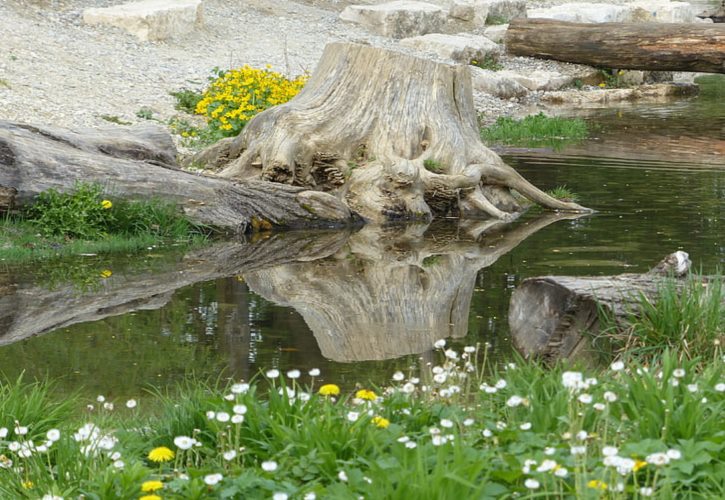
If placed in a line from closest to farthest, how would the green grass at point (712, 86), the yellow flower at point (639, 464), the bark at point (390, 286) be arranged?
the yellow flower at point (639, 464) < the bark at point (390, 286) < the green grass at point (712, 86)

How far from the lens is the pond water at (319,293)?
675 cm

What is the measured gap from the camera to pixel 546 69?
26.4 metres

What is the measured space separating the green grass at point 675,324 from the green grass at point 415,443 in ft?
2.21

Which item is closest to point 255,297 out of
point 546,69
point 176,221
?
point 176,221

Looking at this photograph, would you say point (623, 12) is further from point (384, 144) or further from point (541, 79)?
point (384, 144)

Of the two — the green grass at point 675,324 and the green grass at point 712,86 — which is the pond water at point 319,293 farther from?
the green grass at point 712,86

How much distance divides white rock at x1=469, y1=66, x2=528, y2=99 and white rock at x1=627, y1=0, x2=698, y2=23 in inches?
298

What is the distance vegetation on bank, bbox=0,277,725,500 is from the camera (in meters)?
3.62

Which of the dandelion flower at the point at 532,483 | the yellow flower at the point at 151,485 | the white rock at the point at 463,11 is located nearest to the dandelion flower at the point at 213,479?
the yellow flower at the point at 151,485

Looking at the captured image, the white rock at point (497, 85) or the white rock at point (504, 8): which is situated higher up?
the white rock at point (504, 8)

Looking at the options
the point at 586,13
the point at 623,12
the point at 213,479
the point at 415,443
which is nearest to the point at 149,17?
the point at 586,13

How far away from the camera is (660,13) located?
98.2 feet

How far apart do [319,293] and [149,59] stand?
40.0 feet

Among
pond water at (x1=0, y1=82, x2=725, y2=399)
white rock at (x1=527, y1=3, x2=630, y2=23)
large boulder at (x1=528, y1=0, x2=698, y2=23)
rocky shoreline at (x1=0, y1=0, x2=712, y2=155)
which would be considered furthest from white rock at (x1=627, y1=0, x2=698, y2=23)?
pond water at (x1=0, y1=82, x2=725, y2=399)
